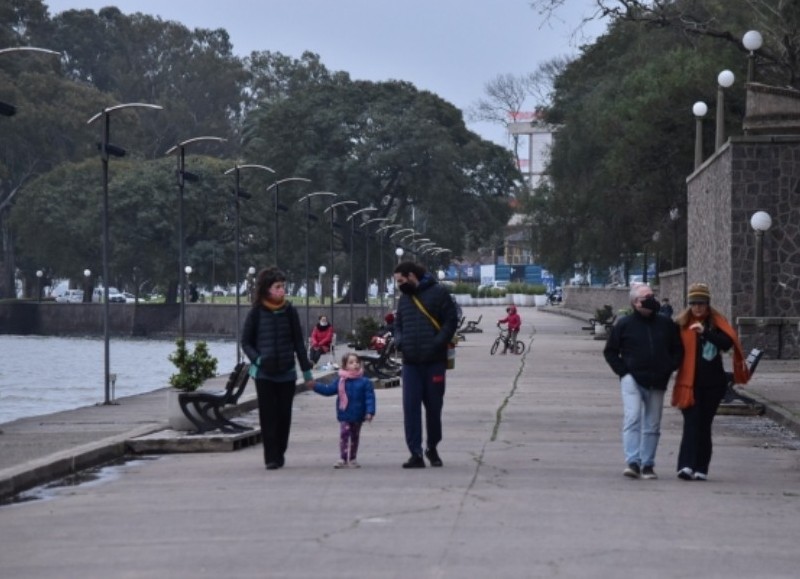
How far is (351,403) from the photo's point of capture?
17438 mm

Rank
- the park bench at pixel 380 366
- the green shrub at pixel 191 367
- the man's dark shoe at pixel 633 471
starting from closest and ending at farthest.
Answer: the man's dark shoe at pixel 633 471 < the green shrub at pixel 191 367 < the park bench at pixel 380 366

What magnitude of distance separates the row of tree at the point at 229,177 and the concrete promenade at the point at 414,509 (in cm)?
7837

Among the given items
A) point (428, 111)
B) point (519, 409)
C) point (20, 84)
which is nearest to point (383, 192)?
point (428, 111)

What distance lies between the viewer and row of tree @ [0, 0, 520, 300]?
106m

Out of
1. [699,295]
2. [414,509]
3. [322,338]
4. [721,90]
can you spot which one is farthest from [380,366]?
[414,509]

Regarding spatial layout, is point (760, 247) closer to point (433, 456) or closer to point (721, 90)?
point (721, 90)

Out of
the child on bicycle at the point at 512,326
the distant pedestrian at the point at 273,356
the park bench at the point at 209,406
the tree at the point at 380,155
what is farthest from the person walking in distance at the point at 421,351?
the tree at the point at 380,155

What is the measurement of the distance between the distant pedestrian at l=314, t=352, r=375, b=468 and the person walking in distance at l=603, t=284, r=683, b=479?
7.72ft

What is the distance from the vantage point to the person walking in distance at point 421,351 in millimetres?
17328

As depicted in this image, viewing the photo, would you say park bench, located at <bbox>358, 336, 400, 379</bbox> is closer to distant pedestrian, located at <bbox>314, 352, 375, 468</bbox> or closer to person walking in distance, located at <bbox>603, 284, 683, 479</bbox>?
distant pedestrian, located at <bbox>314, 352, 375, 468</bbox>

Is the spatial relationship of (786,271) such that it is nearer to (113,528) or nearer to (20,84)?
(113,528)

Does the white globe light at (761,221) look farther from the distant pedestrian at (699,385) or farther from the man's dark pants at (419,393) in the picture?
the distant pedestrian at (699,385)

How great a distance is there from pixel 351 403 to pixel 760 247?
2655 centimetres

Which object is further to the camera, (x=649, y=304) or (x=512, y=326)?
(x=512, y=326)
